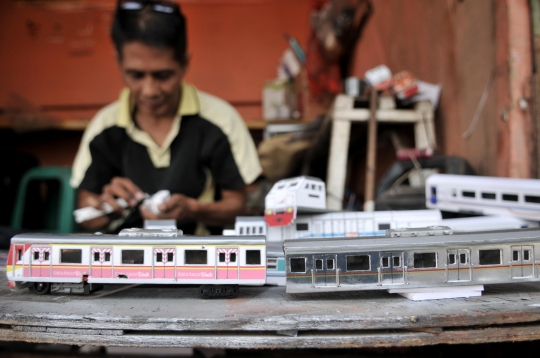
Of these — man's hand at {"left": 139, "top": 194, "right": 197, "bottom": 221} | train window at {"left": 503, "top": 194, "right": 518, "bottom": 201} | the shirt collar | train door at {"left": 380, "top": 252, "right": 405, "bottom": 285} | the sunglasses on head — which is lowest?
train door at {"left": 380, "top": 252, "right": 405, "bottom": 285}

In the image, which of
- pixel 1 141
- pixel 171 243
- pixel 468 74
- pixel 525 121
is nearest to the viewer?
pixel 171 243

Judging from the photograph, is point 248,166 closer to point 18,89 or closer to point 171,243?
point 171,243

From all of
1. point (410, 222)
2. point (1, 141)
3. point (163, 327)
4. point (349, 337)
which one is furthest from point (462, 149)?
point (1, 141)

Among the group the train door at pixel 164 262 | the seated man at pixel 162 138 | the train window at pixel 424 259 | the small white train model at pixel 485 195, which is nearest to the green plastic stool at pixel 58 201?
the seated man at pixel 162 138

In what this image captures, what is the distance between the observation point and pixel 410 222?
129 centimetres

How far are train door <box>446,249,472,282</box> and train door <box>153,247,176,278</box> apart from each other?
69cm

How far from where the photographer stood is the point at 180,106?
2.11 m

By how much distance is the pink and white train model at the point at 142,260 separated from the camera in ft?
3.35

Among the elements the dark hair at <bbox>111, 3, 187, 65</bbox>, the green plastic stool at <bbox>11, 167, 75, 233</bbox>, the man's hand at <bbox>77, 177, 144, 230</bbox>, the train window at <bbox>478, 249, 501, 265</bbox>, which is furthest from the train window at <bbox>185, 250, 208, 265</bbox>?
the green plastic stool at <bbox>11, 167, 75, 233</bbox>

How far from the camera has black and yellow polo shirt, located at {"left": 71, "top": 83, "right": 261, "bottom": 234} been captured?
2.02 metres

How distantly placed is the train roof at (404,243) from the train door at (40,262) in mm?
630

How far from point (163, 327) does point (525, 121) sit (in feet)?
4.90

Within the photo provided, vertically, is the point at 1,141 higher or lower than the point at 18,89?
lower

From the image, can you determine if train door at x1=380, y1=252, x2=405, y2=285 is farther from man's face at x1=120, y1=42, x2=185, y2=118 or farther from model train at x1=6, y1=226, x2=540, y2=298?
man's face at x1=120, y1=42, x2=185, y2=118
